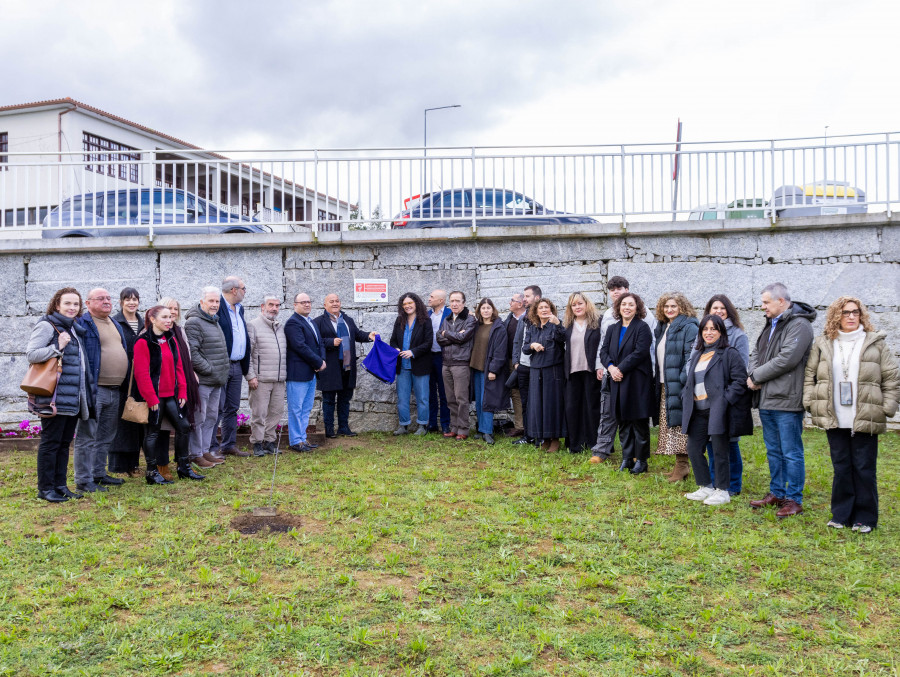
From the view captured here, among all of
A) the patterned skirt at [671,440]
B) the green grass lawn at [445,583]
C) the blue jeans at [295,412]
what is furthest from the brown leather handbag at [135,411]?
the patterned skirt at [671,440]

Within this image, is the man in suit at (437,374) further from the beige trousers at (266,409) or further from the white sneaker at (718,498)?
the white sneaker at (718,498)

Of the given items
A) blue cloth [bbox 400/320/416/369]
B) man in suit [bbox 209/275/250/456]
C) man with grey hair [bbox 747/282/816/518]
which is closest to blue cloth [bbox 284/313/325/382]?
man in suit [bbox 209/275/250/456]

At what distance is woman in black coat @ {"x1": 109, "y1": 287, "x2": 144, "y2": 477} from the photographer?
21.5ft

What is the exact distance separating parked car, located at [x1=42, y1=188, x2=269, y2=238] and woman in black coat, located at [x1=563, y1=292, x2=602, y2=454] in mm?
4909

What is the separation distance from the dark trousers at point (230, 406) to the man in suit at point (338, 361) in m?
1.18

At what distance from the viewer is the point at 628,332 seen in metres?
7.02

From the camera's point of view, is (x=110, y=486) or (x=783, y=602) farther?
(x=110, y=486)

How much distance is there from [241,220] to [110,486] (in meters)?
5.00

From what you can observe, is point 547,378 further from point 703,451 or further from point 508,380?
point 703,451

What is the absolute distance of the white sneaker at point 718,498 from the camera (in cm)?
579

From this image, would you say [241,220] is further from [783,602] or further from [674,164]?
[783,602]

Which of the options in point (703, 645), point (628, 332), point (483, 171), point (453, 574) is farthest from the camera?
point (483, 171)

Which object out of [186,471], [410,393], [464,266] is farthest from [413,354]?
[186,471]

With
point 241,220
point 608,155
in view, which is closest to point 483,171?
point 608,155
